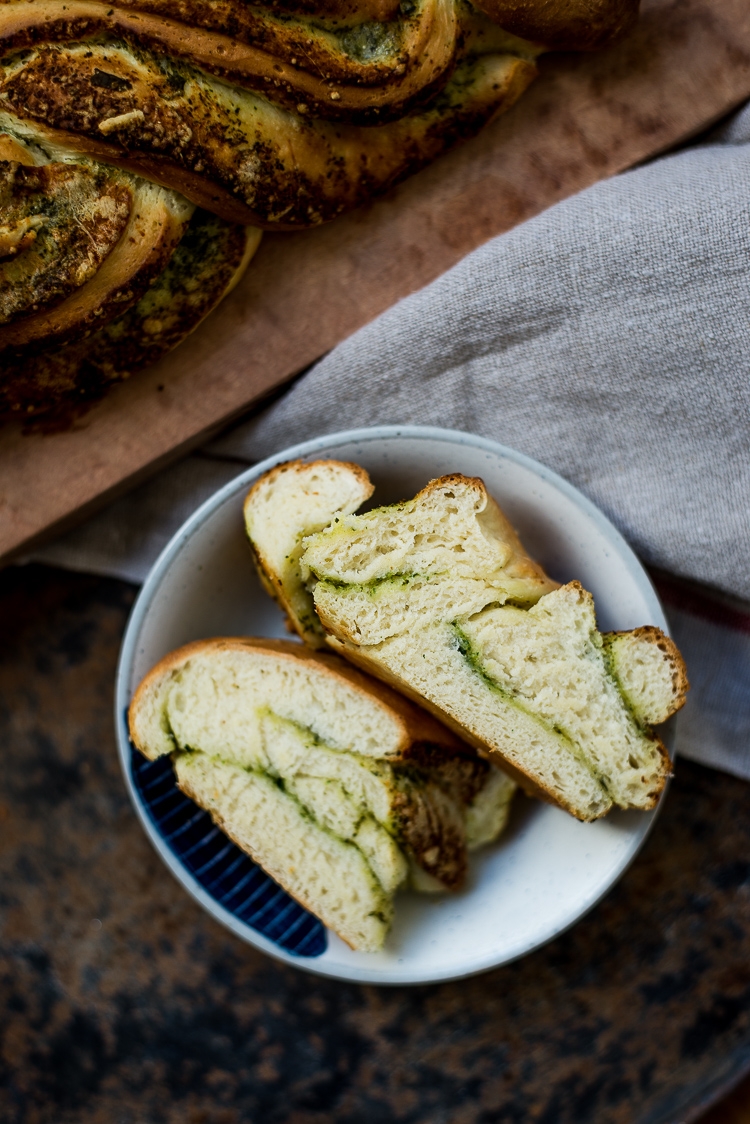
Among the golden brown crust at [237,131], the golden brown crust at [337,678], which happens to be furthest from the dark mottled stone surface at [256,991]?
the golden brown crust at [237,131]

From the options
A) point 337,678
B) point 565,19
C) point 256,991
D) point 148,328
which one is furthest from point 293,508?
point 256,991

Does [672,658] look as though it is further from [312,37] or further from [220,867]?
[312,37]

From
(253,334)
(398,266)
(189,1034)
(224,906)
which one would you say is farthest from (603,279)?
(189,1034)

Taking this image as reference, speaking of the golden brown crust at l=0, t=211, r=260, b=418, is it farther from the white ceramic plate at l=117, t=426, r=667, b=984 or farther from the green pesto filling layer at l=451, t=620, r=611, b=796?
the green pesto filling layer at l=451, t=620, r=611, b=796

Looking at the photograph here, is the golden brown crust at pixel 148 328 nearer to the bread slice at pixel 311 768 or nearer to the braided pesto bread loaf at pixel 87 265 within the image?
the braided pesto bread loaf at pixel 87 265

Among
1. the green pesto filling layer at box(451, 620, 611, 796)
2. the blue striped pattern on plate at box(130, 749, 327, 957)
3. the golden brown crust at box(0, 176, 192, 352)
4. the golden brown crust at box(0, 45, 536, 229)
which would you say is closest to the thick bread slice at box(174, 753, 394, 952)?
the blue striped pattern on plate at box(130, 749, 327, 957)
